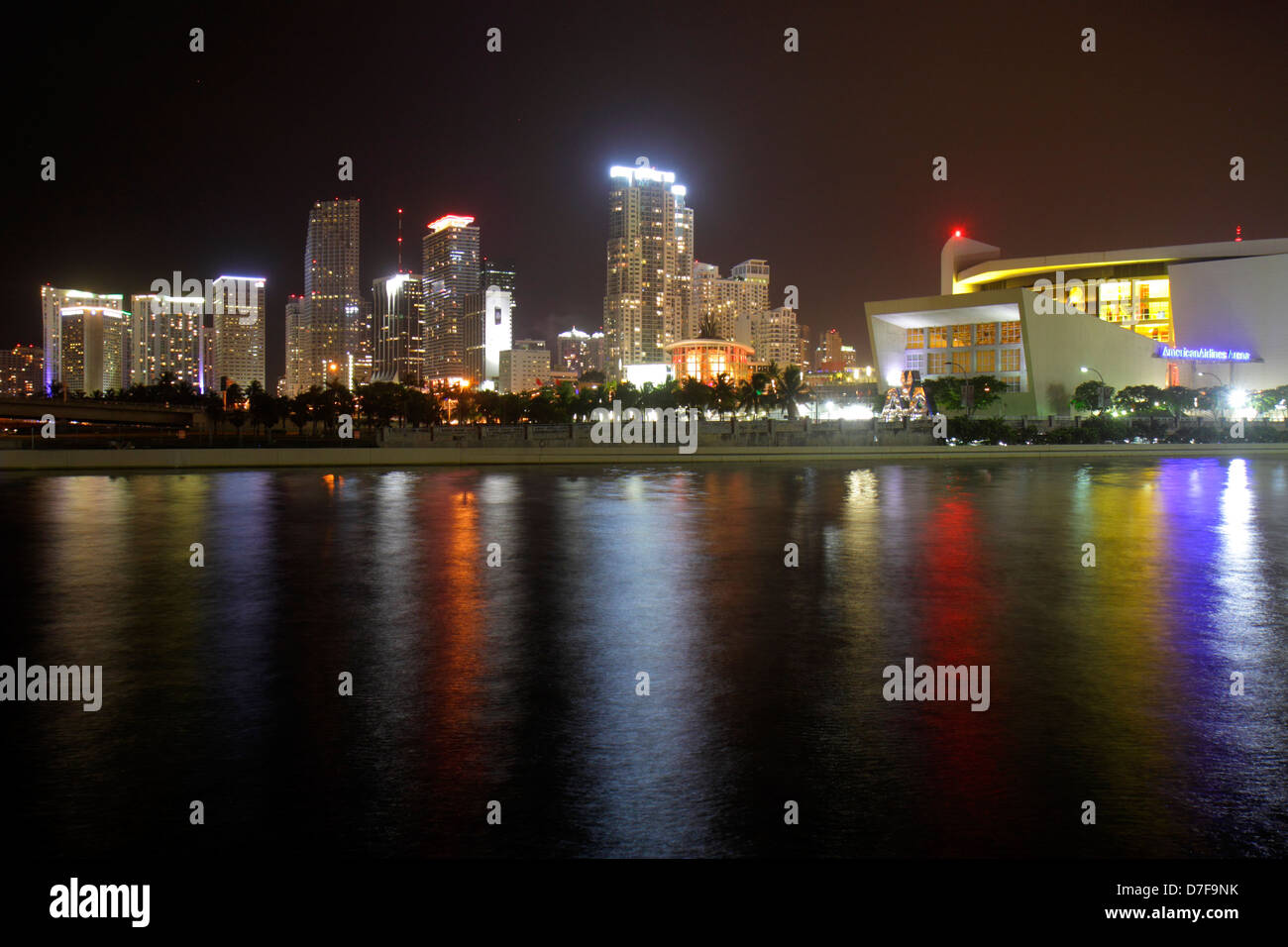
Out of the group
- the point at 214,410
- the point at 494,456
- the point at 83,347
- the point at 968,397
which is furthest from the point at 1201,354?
the point at 83,347

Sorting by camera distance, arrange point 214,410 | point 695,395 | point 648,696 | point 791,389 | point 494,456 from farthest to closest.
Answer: point 695,395 → point 791,389 → point 214,410 → point 494,456 → point 648,696

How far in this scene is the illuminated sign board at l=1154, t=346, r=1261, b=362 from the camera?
246 ft

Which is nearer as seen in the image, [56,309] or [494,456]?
[494,456]

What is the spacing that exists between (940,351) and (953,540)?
73614 mm

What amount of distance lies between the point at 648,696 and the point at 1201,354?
275ft

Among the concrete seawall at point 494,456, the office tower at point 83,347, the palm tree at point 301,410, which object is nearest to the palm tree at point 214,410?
the palm tree at point 301,410

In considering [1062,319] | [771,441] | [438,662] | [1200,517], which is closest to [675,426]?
[771,441]

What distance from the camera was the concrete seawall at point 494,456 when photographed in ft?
106

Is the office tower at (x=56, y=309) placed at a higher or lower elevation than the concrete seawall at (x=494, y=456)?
higher

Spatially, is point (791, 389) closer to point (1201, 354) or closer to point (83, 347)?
point (1201, 354)

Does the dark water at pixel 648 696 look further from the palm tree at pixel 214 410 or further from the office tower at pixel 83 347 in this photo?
the office tower at pixel 83 347

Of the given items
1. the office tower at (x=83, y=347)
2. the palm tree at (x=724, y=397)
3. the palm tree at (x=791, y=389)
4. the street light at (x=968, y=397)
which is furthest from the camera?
the office tower at (x=83, y=347)

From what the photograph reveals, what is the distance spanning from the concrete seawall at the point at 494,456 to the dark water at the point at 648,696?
67.8 feet

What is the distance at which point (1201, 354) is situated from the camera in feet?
247
